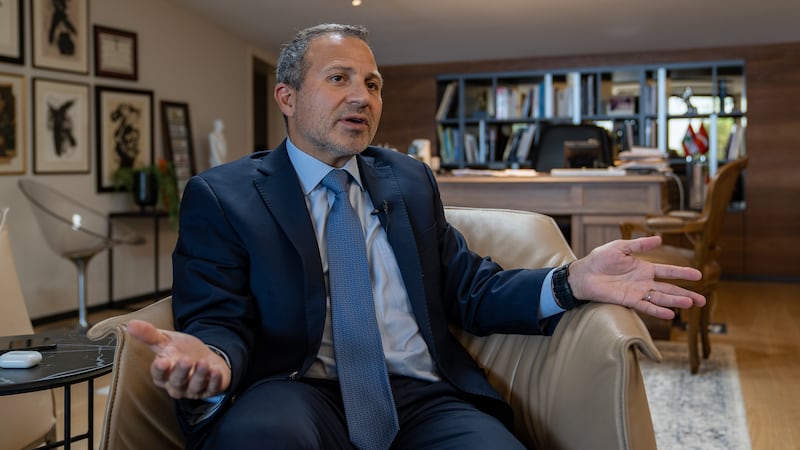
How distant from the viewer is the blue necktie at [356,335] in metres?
1.47

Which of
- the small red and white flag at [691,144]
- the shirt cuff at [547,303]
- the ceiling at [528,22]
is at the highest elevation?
the ceiling at [528,22]

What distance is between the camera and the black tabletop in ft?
4.77

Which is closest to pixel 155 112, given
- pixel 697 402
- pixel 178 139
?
pixel 178 139

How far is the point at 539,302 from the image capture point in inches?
64.0

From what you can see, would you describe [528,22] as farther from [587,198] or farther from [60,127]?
[60,127]

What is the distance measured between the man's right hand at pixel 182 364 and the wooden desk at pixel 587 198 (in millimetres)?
3197

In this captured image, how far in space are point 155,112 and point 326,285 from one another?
4920mm

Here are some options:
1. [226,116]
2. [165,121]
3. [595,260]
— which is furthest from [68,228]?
[595,260]

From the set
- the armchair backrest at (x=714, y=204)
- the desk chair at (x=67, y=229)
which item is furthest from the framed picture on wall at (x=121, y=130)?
the armchair backrest at (x=714, y=204)

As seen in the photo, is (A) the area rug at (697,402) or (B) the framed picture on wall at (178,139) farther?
(B) the framed picture on wall at (178,139)

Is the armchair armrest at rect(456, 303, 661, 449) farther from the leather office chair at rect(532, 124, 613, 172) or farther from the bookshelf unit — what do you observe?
the bookshelf unit

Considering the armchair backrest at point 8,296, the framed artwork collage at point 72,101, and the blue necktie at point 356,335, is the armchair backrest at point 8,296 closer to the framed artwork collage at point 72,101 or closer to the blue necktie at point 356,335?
the blue necktie at point 356,335

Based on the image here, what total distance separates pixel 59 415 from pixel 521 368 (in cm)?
229

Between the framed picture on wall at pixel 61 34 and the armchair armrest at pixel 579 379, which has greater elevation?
the framed picture on wall at pixel 61 34
